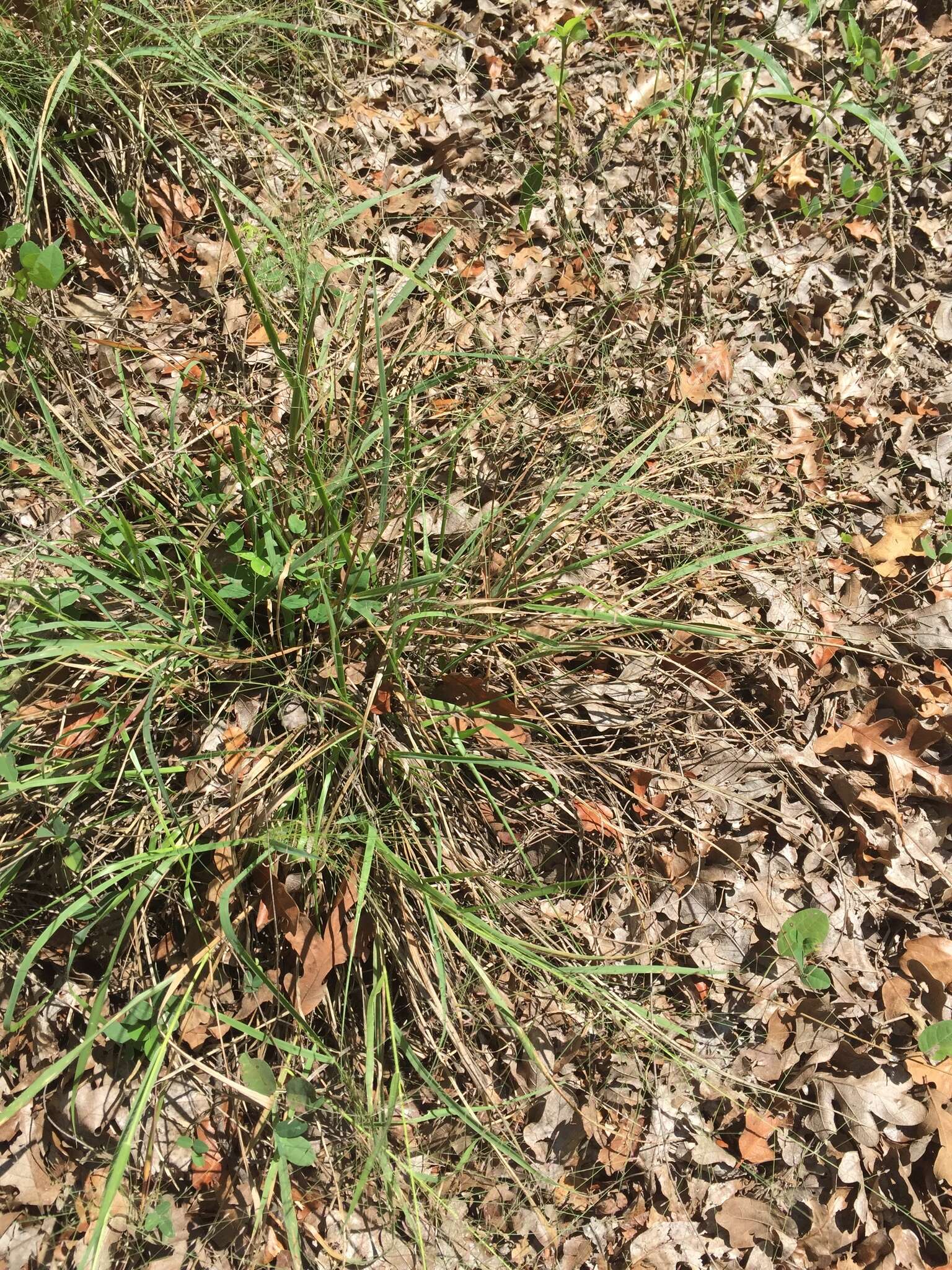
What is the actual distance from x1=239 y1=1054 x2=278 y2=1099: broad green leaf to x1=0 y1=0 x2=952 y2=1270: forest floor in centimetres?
1

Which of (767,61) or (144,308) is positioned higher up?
(767,61)

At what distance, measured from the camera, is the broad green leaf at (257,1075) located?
1.69 meters

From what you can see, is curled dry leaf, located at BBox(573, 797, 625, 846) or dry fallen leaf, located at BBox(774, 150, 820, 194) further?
dry fallen leaf, located at BBox(774, 150, 820, 194)

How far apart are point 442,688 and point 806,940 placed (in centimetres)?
108

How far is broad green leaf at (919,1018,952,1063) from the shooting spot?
1.99 metres

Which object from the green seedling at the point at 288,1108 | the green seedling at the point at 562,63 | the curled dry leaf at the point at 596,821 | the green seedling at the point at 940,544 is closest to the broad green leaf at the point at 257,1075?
the green seedling at the point at 288,1108

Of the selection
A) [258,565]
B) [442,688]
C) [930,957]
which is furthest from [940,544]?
[258,565]

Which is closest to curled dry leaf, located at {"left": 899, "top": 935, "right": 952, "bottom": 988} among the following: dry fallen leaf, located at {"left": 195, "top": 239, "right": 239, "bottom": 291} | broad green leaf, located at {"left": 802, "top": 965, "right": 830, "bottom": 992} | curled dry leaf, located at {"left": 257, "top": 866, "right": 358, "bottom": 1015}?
broad green leaf, located at {"left": 802, "top": 965, "right": 830, "bottom": 992}

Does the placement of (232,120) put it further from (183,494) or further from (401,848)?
(401,848)

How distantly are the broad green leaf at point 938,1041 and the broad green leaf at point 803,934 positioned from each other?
1.04 ft

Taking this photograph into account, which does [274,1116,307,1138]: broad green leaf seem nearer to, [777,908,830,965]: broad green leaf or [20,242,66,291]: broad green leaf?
[777,908,830,965]: broad green leaf

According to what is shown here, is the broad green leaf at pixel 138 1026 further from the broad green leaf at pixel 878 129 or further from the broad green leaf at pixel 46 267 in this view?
the broad green leaf at pixel 878 129

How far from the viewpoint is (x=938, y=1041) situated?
6.54 feet

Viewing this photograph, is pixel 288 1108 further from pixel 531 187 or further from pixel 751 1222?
pixel 531 187
